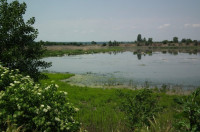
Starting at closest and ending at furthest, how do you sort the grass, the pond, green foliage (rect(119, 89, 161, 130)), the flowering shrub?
the flowering shrub, green foliage (rect(119, 89, 161, 130)), the grass, the pond

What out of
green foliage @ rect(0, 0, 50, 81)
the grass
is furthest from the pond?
green foliage @ rect(0, 0, 50, 81)

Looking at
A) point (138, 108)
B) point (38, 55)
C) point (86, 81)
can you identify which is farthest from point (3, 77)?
point (86, 81)

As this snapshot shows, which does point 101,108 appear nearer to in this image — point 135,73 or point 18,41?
point 18,41

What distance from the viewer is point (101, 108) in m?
13.3

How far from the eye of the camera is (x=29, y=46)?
29.7 feet

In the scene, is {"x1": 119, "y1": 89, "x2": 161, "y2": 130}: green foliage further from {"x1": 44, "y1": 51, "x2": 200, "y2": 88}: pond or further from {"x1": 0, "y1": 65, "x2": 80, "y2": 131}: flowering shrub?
{"x1": 44, "y1": 51, "x2": 200, "y2": 88}: pond

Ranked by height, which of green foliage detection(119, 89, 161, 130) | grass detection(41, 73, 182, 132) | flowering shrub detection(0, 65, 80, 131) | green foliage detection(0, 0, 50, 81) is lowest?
grass detection(41, 73, 182, 132)

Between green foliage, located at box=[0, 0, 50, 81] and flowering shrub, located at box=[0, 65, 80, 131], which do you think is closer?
flowering shrub, located at box=[0, 65, 80, 131]

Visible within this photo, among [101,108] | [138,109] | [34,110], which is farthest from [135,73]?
[34,110]

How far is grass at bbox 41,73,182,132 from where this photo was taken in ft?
31.9

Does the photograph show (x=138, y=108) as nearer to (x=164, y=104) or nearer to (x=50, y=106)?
(x=50, y=106)

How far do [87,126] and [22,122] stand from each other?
5.35 meters

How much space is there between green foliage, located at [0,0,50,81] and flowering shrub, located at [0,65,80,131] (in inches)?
128

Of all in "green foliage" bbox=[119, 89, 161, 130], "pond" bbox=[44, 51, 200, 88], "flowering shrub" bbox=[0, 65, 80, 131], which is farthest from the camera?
"pond" bbox=[44, 51, 200, 88]
